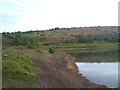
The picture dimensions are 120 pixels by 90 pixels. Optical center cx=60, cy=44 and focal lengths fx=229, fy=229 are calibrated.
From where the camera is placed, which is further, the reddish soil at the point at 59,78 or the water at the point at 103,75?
the water at the point at 103,75

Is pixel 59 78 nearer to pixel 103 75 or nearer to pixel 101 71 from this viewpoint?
pixel 103 75

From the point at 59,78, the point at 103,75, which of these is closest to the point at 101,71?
the point at 103,75

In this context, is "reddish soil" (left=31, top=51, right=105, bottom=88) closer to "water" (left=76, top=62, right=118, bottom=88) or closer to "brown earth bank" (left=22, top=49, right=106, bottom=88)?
"brown earth bank" (left=22, top=49, right=106, bottom=88)

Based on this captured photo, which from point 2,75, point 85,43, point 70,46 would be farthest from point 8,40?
point 2,75

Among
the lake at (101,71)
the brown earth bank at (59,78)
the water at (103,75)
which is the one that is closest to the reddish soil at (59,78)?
the brown earth bank at (59,78)

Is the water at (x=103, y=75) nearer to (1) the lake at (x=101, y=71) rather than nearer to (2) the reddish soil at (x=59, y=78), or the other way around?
(1) the lake at (x=101, y=71)

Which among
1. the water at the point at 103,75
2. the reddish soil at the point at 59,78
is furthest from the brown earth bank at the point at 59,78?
the water at the point at 103,75

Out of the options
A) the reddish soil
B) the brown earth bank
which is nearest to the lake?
the brown earth bank

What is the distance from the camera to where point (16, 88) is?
25.4 metres

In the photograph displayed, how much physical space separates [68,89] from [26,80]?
558cm

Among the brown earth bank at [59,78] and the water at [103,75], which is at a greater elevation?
the brown earth bank at [59,78]

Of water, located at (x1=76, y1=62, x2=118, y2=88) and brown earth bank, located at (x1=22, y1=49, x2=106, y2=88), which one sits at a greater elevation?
brown earth bank, located at (x1=22, y1=49, x2=106, y2=88)

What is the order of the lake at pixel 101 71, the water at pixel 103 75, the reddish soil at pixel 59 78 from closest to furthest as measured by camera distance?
the reddish soil at pixel 59 78, the water at pixel 103 75, the lake at pixel 101 71

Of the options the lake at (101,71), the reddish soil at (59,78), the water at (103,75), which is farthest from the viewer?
the lake at (101,71)
